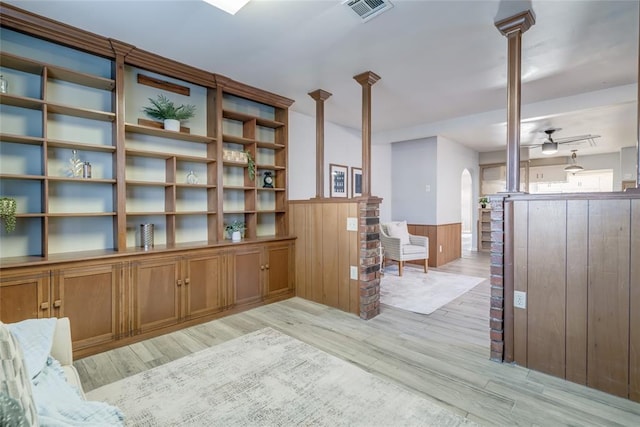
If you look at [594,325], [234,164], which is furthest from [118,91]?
[594,325]

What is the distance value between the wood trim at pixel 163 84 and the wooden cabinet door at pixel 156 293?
1.80 metres

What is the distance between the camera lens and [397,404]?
181 centimetres

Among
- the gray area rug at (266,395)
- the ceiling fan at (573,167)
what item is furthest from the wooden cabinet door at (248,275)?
the ceiling fan at (573,167)

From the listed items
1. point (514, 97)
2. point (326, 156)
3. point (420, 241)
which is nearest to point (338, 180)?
point (326, 156)

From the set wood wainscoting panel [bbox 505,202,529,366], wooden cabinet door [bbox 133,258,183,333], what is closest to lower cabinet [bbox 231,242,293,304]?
wooden cabinet door [bbox 133,258,183,333]

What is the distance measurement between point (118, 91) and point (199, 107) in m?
0.93

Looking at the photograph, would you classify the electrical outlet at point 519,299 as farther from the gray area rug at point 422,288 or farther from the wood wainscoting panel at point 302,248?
the wood wainscoting panel at point 302,248

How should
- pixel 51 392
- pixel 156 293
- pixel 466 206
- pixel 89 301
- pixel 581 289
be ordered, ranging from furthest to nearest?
pixel 466 206
pixel 156 293
pixel 89 301
pixel 581 289
pixel 51 392

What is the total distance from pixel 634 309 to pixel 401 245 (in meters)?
3.29

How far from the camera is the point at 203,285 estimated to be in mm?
3121

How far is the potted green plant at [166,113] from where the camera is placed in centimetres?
303

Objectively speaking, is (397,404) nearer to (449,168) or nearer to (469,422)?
(469,422)

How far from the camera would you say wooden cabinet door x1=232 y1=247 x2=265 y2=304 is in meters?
3.40

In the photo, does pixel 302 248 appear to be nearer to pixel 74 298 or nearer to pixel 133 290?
pixel 133 290
